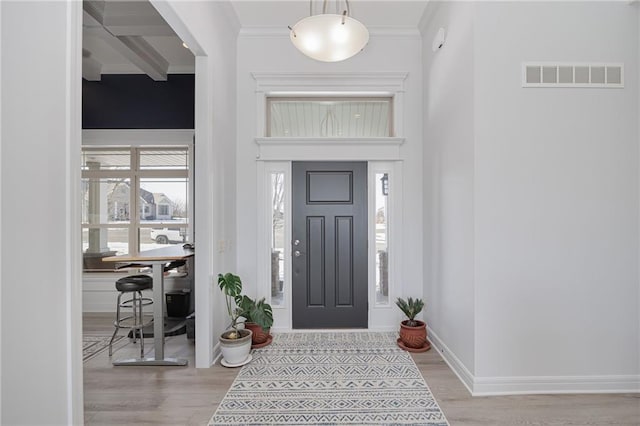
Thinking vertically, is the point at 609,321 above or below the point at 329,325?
above

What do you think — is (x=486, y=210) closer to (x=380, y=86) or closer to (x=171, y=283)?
(x=380, y=86)

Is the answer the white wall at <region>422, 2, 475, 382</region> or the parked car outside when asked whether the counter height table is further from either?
the white wall at <region>422, 2, 475, 382</region>

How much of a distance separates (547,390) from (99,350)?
13.2ft

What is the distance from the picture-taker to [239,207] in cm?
391

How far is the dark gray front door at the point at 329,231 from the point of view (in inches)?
156

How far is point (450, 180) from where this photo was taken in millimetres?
3027

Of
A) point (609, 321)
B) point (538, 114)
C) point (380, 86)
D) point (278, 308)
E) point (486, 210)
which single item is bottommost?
point (278, 308)

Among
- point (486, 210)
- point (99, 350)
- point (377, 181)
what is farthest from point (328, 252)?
point (99, 350)

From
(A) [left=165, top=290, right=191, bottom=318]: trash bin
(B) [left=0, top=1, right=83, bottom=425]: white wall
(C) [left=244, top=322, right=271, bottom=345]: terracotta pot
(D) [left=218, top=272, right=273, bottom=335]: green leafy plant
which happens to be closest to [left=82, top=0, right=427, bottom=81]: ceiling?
(B) [left=0, top=1, right=83, bottom=425]: white wall

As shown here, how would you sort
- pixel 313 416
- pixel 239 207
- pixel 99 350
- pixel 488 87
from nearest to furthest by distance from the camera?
pixel 313 416 → pixel 488 87 → pixel 99 350 → pixel 239 207

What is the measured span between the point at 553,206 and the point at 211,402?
9.55 feet

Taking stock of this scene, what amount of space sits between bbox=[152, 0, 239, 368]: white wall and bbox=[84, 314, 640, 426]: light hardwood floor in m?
0.36

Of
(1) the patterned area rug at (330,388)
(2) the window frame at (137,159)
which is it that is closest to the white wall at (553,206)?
(1) the patterned area rug at (330,388)

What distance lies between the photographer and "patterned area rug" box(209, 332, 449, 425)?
2244 millimetres
